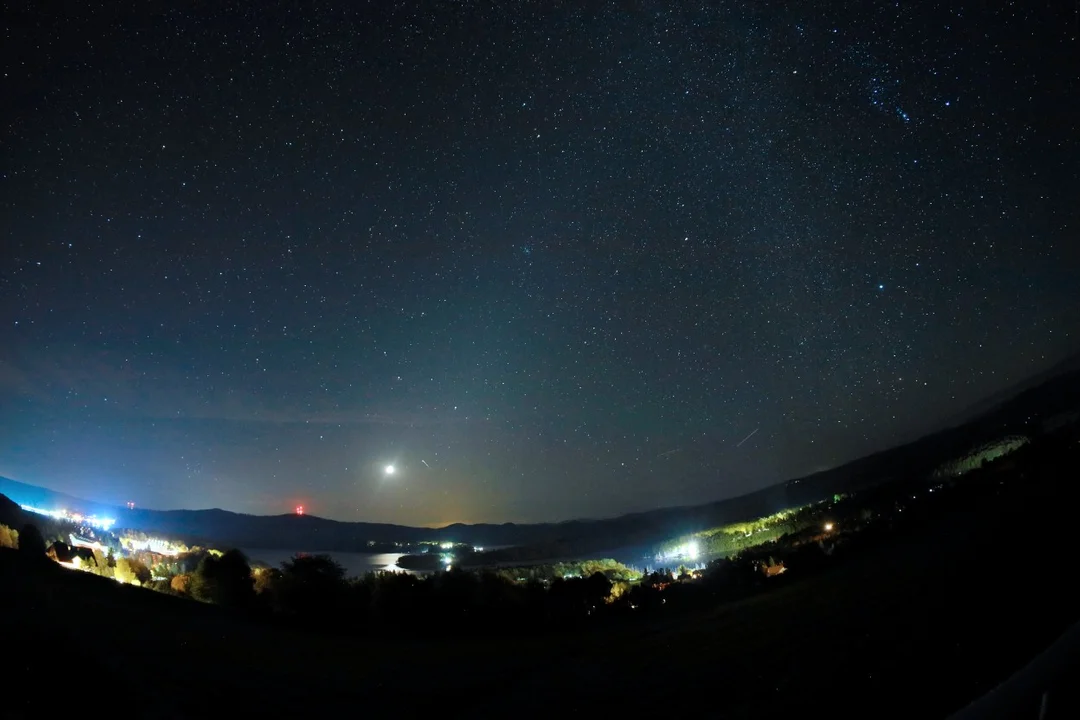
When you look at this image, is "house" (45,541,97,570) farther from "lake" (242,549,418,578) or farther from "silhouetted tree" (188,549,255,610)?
"lake" (242,549,418,578)

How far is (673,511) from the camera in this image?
17288cm

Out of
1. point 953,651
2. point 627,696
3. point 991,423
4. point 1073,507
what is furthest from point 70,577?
point 991,423

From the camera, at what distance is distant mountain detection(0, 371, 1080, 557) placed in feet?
335

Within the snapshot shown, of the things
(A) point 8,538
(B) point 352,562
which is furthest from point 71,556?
(B) point 352,562

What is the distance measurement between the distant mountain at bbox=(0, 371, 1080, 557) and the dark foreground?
69.5 m

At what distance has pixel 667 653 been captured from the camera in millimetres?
13734

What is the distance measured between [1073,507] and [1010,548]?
9.44 feet

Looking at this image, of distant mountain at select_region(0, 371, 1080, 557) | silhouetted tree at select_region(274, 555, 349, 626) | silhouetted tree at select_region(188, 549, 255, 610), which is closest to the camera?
silhouetted tree at select_region(274, 555, 349, 626)

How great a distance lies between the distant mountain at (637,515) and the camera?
10206 centimetres

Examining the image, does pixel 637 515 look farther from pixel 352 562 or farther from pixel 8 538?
pixel 8 538

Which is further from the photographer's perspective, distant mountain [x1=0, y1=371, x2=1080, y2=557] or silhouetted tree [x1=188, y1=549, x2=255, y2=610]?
distant mountain [x1=0, y1=371, x2=1080, y2=557]

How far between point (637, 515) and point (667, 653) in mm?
160873

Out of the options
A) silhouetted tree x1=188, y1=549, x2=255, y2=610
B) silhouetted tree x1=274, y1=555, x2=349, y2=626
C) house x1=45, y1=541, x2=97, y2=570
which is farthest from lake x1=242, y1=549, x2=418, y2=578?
silhouetted tree x1=274, y1=555, x2=349, y2=626

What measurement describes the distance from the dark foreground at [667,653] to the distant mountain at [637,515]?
6945 centimetres
